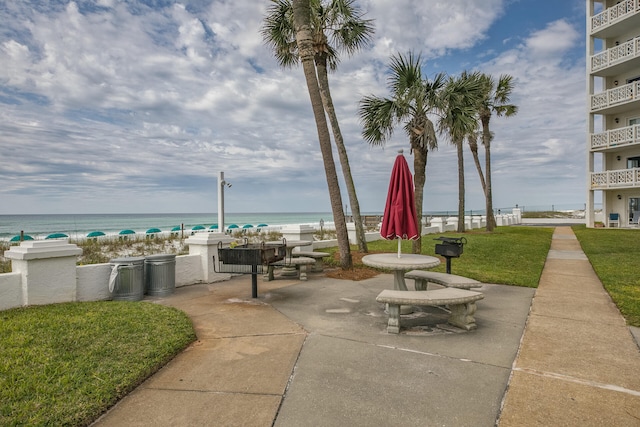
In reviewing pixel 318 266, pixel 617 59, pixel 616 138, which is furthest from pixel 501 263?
pixel 617 59

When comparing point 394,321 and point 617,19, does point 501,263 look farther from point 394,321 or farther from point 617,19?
point 617,19

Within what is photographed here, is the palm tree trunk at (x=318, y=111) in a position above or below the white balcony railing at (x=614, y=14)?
below

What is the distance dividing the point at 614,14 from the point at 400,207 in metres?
26.8

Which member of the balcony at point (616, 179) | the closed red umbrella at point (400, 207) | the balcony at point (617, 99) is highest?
the balcony at point (617, 99)

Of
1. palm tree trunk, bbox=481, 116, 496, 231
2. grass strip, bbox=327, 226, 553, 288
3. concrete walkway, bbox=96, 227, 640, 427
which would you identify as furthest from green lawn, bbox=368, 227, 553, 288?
palm tree trunk, bbox=481, 116, 496, 231

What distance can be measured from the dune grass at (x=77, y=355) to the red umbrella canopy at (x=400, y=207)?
3.25 meters

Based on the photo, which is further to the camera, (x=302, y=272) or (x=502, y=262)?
(x=502, y=262)

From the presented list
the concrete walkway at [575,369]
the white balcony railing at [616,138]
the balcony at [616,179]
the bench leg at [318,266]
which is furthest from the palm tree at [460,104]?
the balcony at [616,179]

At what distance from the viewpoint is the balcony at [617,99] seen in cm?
2058

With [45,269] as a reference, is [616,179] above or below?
above

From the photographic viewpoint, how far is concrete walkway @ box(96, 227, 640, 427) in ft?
8.95

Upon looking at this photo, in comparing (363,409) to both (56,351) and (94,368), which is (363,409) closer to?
(94,368)

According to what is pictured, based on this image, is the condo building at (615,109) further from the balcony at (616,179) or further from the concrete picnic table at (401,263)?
the concrete picnic table at (401,263)

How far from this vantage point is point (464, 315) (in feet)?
15.4
